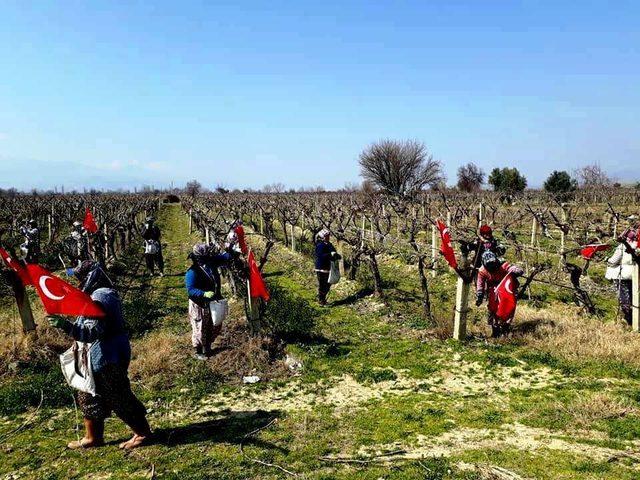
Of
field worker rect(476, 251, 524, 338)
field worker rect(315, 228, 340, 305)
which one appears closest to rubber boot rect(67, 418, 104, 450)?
field worker rect(476, 251, 524, 338)

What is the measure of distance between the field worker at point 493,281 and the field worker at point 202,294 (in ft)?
13.8

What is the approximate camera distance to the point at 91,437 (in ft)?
14.9

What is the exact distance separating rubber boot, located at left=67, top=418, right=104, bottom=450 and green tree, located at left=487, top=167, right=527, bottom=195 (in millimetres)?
46512

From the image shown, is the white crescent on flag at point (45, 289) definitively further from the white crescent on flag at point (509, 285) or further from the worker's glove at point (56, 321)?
the white crescent on flag at point (509, 285)

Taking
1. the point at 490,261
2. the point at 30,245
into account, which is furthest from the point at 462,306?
the point at 30,245

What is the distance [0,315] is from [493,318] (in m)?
9.64

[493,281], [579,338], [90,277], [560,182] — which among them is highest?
[560,182]

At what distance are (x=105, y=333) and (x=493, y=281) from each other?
6.26 metres

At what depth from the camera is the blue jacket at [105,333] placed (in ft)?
13.7

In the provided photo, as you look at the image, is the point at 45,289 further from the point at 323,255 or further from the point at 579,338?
the point at 579,338

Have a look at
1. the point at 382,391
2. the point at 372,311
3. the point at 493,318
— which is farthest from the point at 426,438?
the point at 372,311

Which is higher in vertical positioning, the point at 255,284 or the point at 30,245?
the point at 30,245

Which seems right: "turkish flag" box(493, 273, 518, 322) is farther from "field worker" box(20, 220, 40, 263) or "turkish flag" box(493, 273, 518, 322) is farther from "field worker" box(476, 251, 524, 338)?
"field worker" box(20, 220, 40, 263)

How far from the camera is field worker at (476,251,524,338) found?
739 centimetres
